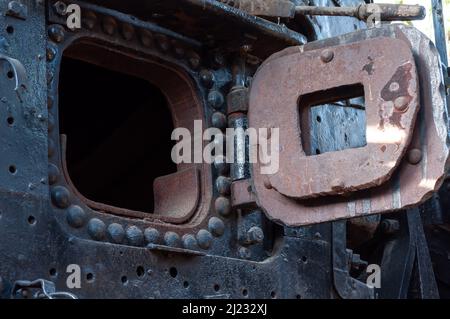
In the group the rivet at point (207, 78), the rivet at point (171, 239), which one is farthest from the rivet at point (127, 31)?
the rivet at point (171, 239)

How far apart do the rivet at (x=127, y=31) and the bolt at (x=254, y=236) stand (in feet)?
2.95

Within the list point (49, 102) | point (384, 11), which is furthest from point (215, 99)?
point (49, 102)

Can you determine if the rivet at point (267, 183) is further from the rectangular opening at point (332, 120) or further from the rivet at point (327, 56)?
the rivet at point (327, 56)

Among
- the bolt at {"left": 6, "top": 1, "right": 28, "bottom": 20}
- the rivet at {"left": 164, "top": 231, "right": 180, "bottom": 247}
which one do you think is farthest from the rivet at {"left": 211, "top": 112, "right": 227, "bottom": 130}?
the bolt at {"left": 6, "top": 1, "right": 28, "bottom": 20}

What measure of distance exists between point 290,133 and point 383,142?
1.30 ft

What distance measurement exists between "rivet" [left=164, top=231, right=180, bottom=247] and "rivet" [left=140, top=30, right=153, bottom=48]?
735 millimetres

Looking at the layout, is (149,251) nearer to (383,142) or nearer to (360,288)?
(383,142)

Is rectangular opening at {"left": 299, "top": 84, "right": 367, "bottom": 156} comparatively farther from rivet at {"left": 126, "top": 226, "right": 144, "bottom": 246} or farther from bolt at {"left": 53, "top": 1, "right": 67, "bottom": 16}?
bolt at {"left": 53, "top": 1, "right": 67, "bottom": 16}

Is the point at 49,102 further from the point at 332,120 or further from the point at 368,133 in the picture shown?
the point at 332,120

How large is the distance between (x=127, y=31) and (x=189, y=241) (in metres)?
0.82

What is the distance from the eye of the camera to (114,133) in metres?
5.36

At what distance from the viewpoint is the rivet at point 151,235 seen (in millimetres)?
3677

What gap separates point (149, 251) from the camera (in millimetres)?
3641

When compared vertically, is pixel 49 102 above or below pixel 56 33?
below
